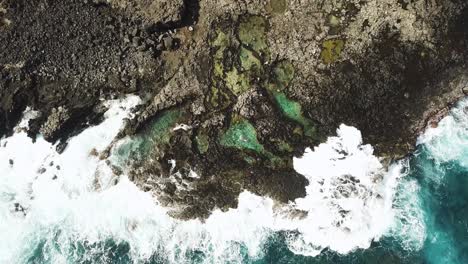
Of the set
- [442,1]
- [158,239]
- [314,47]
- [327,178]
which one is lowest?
[158,239]

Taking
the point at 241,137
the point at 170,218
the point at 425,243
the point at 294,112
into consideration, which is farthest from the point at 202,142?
the point at 425,243

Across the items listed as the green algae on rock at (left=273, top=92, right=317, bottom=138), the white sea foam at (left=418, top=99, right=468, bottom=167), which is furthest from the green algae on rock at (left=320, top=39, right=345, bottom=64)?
the white sea foam at (left=418, top=99, right=468, bottom=167)

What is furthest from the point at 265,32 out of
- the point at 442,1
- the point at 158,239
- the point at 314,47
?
the point at 158,239

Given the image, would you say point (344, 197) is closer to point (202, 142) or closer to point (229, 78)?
point (202, 142)

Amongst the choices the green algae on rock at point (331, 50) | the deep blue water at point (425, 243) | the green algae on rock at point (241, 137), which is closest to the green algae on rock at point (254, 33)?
the green algae on rock at point (331, 50)

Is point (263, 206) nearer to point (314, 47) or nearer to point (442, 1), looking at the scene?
point (314, 47)

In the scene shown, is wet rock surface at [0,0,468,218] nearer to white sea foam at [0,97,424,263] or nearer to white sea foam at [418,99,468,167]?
white sea foam at [418,99,468,167]
